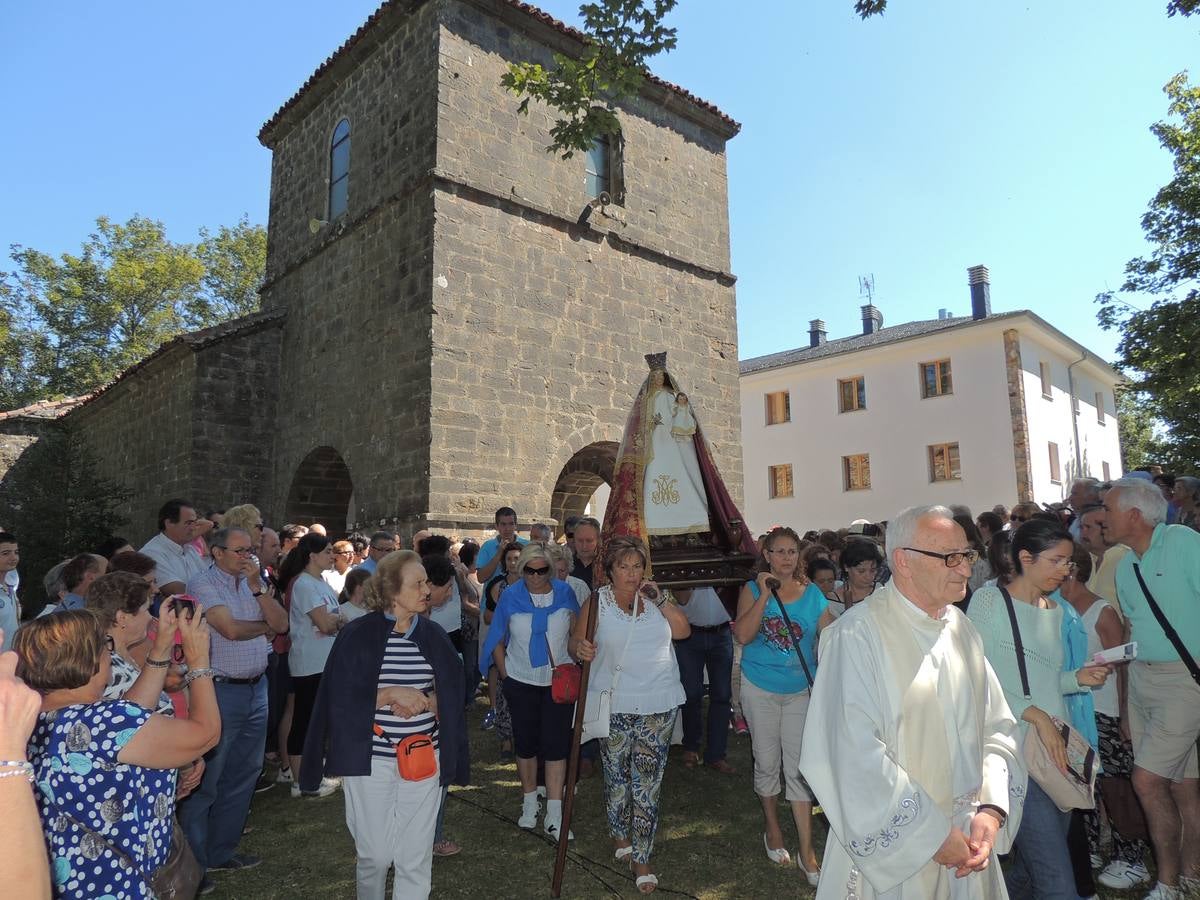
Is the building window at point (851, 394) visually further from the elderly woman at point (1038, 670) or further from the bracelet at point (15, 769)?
the bracelet at point (15, 769)

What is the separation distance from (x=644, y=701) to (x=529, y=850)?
1308 millimetres

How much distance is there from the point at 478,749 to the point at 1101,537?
204 inches

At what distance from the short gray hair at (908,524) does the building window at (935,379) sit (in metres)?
25.0

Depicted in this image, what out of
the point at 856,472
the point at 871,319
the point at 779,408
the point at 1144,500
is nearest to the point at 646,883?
the point at 1144,500

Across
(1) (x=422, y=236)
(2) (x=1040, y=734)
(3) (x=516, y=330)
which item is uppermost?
(1) (x=422, y=236)

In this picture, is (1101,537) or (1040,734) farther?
(1101,537)

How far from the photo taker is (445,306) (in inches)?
436

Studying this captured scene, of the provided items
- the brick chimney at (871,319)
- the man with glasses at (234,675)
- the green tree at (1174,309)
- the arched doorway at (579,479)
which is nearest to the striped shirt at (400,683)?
the man with glasses at (234,675)

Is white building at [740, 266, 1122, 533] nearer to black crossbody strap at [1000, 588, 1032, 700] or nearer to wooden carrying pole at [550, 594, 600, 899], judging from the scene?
wooden carrying pole at [550, 594, 600, 899]

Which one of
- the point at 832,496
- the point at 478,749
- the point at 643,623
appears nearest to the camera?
the point at 643,623

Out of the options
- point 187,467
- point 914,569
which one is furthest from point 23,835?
point 187,467

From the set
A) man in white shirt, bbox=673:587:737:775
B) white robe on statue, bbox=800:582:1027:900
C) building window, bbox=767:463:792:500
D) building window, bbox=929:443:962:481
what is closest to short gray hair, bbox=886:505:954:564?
white robe on statue, bbox=800:582:1027:900

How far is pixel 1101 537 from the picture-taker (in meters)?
5.34

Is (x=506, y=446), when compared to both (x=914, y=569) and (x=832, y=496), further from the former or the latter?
(x=832, y=496)
